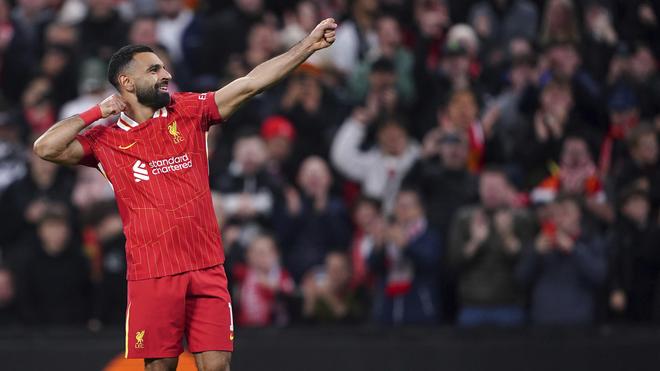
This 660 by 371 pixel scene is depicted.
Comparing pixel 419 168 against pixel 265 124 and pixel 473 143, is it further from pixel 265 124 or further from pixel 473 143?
pixel 265 124

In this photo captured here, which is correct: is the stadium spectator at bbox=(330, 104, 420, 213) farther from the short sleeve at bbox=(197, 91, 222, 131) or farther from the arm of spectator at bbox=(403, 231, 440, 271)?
the short sleeve at bbox=(197, 91, 222, 131)

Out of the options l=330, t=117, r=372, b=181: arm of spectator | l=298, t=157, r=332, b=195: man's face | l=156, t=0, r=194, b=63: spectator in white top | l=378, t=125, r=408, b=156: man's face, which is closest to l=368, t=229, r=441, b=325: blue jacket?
l=298, t=157, r=332, b=195: man's face

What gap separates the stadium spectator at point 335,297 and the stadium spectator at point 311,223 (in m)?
0.29

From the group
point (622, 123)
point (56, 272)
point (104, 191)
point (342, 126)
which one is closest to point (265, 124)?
point (342, 126)

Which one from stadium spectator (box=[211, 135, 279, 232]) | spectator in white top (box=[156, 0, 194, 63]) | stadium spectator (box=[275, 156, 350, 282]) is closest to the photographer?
stadium spectator (box=[275, 156, 350, 282])

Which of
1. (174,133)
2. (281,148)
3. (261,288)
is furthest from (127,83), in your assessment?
(281,148)

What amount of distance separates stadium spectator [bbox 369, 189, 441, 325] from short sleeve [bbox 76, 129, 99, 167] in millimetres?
4169

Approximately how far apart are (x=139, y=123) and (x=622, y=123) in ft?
19.9

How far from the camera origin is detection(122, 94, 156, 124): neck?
7.47 meters

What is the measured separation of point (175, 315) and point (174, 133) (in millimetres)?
997

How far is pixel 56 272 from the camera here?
11.6m

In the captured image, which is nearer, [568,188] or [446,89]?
[568,188]

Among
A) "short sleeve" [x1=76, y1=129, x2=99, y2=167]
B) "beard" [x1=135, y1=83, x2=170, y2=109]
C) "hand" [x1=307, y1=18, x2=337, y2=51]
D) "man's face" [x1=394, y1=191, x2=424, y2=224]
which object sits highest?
"hand" [x1=307, y1=18, x2=337, y2=51]

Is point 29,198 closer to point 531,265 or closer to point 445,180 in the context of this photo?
point 445,180
